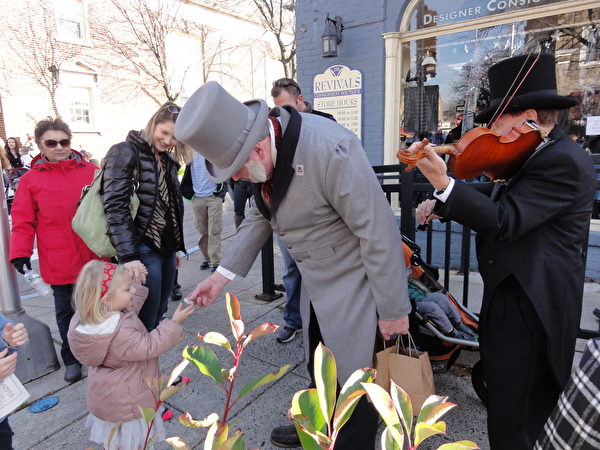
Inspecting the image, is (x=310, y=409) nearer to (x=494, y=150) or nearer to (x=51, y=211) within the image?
(x=494, y=150)

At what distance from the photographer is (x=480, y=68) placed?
5.69 meters

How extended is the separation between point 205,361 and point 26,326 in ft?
10.1

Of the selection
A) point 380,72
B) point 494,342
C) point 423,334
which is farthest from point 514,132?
point 380,72

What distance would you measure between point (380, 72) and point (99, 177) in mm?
4255

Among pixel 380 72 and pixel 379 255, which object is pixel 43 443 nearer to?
pixel 379 255

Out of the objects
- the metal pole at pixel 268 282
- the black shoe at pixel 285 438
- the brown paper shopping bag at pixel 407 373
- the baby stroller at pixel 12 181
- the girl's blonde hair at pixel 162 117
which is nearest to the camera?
the brown paper shopping bag at pixel 407 373

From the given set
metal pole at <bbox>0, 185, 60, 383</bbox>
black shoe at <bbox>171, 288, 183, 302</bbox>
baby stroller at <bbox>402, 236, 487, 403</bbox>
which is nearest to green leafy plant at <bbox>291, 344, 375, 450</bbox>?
baby stroller at <bbox>402, 236, 487, 403</bbox>

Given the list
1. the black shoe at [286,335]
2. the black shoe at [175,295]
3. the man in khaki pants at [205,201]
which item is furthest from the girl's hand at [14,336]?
the man in khaki pants at [205,201]

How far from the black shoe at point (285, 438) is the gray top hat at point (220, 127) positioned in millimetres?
1553

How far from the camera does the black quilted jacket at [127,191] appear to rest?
2650 millimetres

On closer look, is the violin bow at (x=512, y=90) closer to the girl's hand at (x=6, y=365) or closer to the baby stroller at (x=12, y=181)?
the girl's hand at (x=6, y=365)

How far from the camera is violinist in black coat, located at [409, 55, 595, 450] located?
61.4 inches

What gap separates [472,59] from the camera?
5688mm

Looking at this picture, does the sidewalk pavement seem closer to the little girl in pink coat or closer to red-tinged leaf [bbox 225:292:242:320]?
the little girl in pink coat
